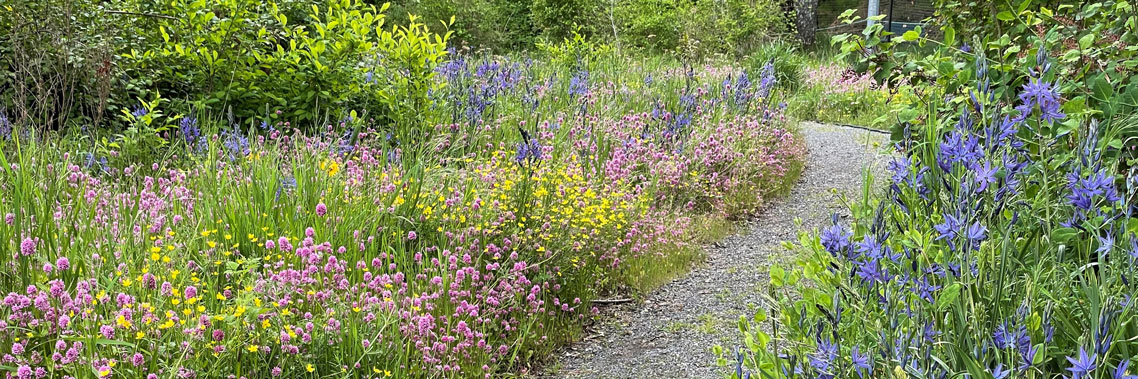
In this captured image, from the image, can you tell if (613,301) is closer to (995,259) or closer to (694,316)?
(694,316)

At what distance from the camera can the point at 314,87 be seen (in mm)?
5281

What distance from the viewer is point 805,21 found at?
17.5 metres

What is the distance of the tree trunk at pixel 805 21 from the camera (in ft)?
57.2

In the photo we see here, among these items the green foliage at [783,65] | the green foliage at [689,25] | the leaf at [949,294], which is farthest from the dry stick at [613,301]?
the green foliage at [689,25]

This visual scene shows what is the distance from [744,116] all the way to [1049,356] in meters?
4.99

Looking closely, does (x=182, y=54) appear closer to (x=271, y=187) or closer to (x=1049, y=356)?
(x=271, y=187)

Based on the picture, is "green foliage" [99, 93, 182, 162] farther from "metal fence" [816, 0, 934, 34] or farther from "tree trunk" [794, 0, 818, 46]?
"metal fence" [816, 0, 934, 34]

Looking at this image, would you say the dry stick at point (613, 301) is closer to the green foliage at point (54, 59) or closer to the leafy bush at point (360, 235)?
the leafy bush at point (360, 235)

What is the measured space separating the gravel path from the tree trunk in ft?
40.4

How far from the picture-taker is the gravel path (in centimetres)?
334

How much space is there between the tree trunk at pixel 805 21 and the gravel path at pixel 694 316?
1230cm

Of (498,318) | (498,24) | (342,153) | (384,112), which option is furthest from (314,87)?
(498,24)

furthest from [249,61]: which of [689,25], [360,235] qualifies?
[689,25]

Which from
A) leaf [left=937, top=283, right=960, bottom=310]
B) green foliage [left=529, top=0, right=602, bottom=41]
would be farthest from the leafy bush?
green foliage [left=529, top=0, right=602, bottom=41]
